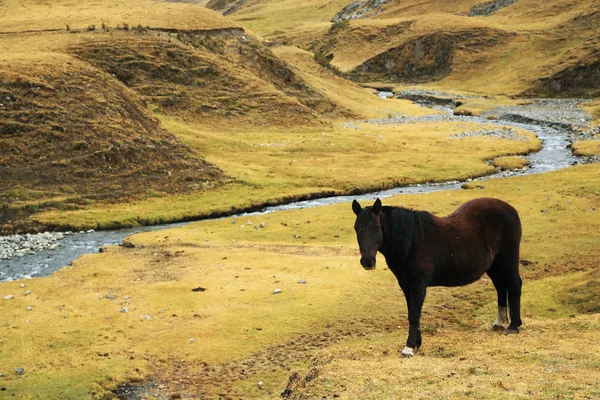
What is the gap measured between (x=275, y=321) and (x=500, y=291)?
884 centimetres

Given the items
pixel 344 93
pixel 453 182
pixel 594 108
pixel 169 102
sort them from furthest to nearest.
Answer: pixel 344 93 → pixel 594 108 → pixel 169 102 → pixel 453 182

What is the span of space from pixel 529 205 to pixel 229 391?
107 ft

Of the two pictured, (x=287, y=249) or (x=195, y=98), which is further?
(x=195, y=98)

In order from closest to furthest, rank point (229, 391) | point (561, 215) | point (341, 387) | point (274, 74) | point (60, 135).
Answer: point (341, 387), point (229, 391), point (561, 215), point (60, 135), point (274, 74)

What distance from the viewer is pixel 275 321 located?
24.6 m

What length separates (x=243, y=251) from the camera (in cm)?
3644

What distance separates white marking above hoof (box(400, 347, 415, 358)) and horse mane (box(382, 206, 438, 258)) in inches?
99.4

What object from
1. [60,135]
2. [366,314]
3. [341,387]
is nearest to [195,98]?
[60,135]

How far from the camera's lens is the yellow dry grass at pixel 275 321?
1541 centimetres

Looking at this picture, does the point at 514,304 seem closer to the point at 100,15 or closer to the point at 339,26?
→ the point at 100,15

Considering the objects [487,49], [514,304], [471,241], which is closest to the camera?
[471,241]

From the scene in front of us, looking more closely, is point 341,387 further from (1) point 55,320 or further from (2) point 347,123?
(2) point 347,123

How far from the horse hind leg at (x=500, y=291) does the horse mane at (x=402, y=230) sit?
3.39 m

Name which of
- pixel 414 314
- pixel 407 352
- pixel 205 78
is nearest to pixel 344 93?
pixel 205 78
